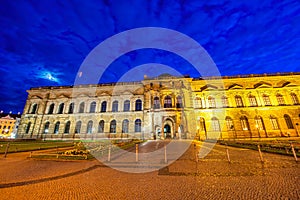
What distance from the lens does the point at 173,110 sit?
2669 cm

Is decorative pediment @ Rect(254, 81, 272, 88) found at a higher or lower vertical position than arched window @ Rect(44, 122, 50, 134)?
higher

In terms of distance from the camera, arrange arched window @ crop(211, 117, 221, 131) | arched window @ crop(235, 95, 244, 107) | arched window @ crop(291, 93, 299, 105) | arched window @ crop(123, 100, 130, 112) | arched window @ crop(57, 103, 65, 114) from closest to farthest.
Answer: arched window @ crop(291, 93, 299, 105) < arched window @ crop(211, 117, 221, 131) < arched window @ crop(235, 95, 244, 107) < arched window @ crop(123, 100, 130, 112) < arched window @ crop(57, 103, 65, 114)

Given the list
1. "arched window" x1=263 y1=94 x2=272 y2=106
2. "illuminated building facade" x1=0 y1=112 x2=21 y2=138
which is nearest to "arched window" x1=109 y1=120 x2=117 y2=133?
"arched window" x1=263 y1=94 x2=272 y2=106

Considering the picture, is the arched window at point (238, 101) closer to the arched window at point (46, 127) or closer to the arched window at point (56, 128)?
the arched window at point (56, 128)

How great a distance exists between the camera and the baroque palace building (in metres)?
27.5

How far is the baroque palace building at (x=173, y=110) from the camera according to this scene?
27500 mm

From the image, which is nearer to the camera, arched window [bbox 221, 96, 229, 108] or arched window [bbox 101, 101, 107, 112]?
arched window [bbox 221, 96, 229, 108]

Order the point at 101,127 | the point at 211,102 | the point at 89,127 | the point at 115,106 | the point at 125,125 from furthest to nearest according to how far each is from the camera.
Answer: the point at 115,106 < the point at 89,127 < the point at 101,127 < the point at 125,125 < the point at 211,102

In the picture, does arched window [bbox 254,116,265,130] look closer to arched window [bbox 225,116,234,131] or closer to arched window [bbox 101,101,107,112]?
arched window [bbox 225,116,234,131]

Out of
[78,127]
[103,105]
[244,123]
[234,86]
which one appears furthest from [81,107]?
[244,123]

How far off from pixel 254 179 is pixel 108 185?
495 centimetres

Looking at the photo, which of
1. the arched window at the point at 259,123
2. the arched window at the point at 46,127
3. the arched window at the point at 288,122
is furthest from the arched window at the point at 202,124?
the arched window at the point at 46,127

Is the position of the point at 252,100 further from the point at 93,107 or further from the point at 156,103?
the point at 93,107

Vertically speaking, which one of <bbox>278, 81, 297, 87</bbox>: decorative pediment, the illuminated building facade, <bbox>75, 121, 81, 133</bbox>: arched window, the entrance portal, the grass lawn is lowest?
the grass lawn
